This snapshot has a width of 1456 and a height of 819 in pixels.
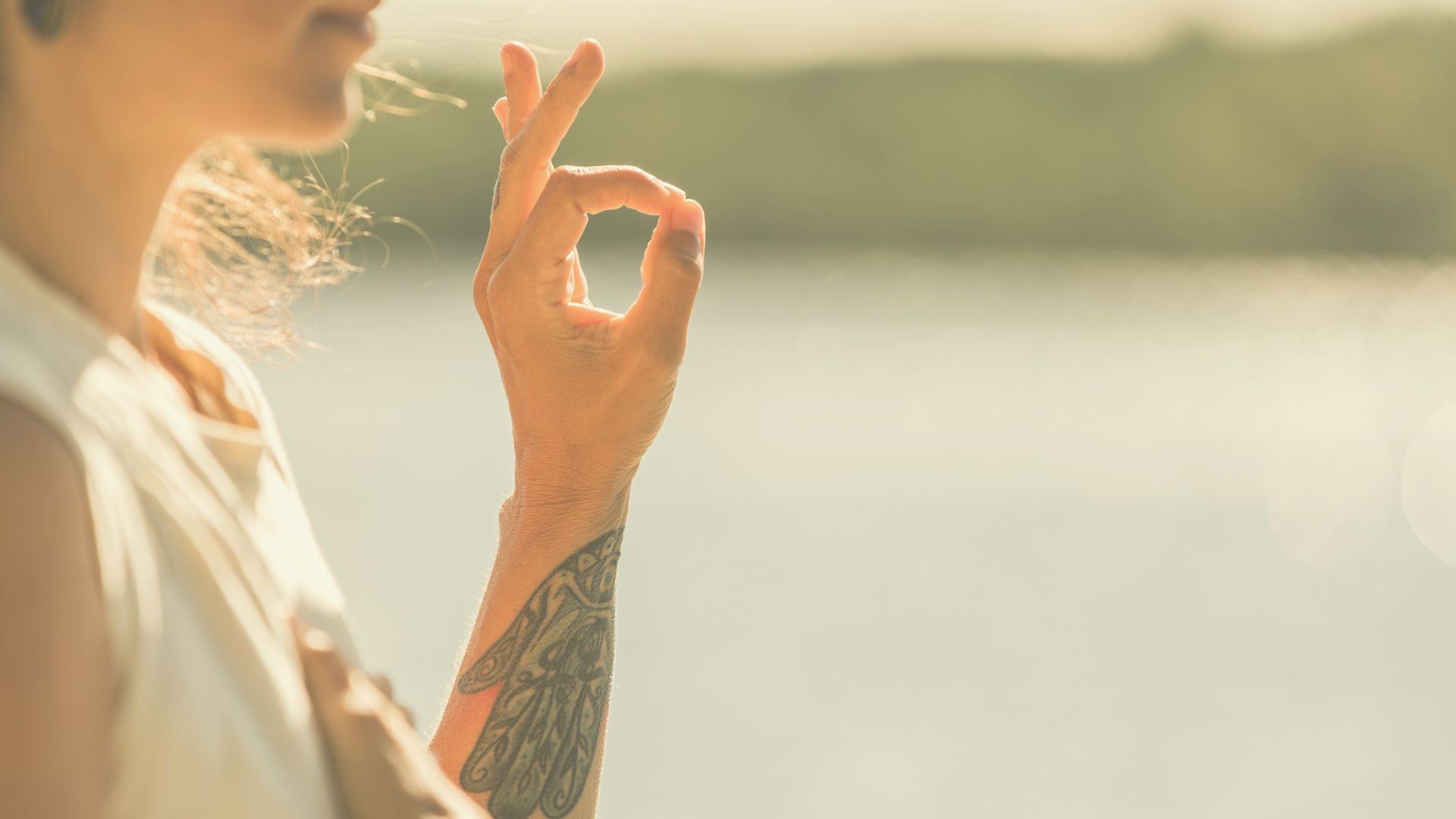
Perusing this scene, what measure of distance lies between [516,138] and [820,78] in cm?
4690

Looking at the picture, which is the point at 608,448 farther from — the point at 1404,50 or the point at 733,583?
the point at 1404,50

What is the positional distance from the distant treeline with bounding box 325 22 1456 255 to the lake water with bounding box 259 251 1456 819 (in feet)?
57.9

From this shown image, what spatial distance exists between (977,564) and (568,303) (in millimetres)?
10025

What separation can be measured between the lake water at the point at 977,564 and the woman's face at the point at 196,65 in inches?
39.6

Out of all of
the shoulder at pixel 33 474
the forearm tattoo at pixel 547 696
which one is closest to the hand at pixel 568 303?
the forearm tattoo at pixel 547 696

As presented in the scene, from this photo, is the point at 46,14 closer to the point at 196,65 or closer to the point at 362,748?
the point at 196,65

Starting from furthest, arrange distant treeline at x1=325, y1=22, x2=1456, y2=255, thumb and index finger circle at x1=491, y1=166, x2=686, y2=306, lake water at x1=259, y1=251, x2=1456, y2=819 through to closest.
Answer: distant treeline at x1=325, y1=22, x2=1456, y2=255 → lake water at x1=259, y1=251, x2=1456, y2=819 → thumb and index finger circle at x1=491, y1=166, x2=686, y2=306

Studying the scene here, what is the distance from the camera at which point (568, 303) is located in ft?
5.44

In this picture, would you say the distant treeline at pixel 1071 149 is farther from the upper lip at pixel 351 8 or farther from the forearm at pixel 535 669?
the upper lip at pixel 351 8

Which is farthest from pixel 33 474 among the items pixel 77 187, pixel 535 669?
pixel 535 669

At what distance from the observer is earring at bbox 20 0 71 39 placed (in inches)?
38.4

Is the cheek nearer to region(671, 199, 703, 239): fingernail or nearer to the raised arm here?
the raised arm

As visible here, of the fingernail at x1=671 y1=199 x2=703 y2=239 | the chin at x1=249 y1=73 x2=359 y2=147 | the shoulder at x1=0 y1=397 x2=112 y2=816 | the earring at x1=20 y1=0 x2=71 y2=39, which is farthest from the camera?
the fingernail at x1=671 y1=199 x2=703 y2=239

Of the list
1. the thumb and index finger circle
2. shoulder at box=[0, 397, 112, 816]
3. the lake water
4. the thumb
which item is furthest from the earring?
the lake water
